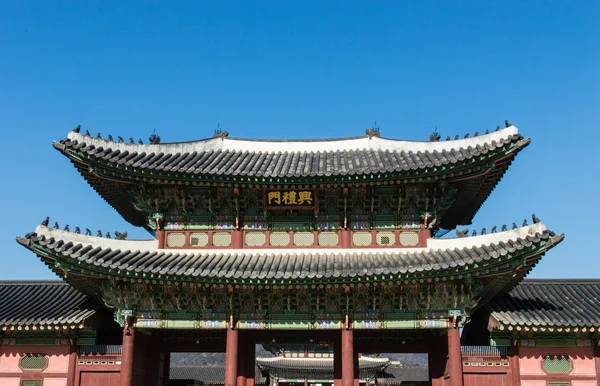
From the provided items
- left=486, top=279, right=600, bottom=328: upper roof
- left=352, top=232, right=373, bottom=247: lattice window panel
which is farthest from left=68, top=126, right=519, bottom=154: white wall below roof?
left=486, top=279, right=600, bottom=328: upper roof

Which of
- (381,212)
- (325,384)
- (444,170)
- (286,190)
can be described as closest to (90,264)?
(286,190)

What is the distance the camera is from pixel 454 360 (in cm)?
1905

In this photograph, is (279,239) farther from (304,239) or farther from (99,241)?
(99,241)

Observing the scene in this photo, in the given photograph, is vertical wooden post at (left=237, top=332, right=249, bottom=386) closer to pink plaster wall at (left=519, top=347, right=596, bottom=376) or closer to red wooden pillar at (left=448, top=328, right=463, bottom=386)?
red wooden pillar at (left=448, top=328, right=463, bottom=386)

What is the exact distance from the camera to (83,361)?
20.9 meters

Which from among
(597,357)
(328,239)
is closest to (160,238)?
(328,239)

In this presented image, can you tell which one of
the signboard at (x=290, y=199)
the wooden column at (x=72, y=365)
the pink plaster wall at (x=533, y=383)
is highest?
the signboard at (x=290, y=199)

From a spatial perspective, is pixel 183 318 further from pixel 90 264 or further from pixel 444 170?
pixel 444 170

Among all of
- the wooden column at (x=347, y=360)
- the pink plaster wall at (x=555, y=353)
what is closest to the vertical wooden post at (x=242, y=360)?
the wooden column at (x=347, y=360)

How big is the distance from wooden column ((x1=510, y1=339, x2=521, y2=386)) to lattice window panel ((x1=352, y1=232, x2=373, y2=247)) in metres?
5.71

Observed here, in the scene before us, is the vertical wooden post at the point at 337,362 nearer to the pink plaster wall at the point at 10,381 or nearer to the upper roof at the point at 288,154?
the upper roof at the point at 288,154

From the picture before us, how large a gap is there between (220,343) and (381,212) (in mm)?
7595

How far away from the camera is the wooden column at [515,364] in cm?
1984

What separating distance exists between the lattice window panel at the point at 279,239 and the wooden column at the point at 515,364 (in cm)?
820
